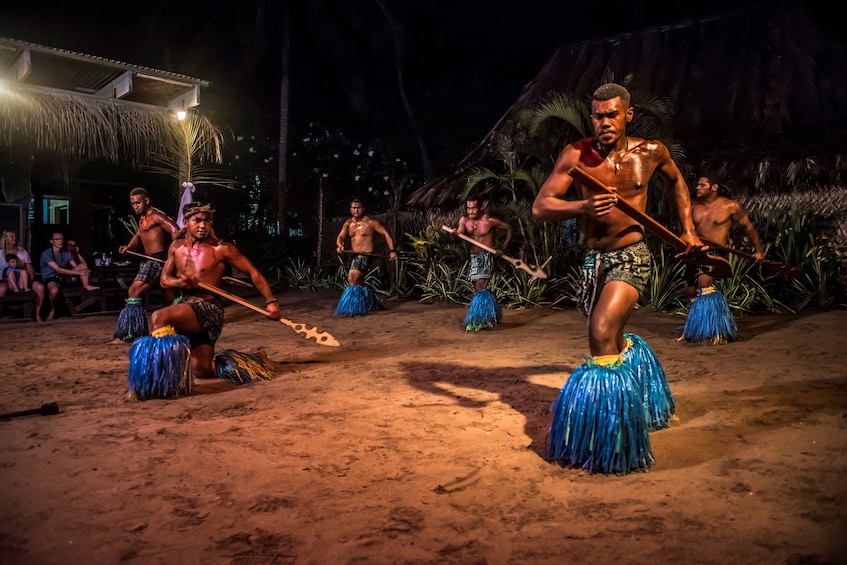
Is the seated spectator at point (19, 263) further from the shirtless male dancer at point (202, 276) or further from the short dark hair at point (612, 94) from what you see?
the short dark hair at point (612, 94)

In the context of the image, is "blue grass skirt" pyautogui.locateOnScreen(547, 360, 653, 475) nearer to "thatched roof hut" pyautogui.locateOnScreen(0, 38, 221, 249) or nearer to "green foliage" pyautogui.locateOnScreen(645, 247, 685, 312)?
"green foliage" pyautogui.locateOnScreen(645, 247, 685, 312)

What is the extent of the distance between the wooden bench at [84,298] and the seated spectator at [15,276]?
48cm

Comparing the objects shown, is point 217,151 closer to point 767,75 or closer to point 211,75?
point 211,75

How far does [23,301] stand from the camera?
898 centimetres

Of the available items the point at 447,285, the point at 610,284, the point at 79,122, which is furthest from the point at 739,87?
the point at 79,122

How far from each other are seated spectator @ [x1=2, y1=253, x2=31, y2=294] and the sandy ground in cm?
402

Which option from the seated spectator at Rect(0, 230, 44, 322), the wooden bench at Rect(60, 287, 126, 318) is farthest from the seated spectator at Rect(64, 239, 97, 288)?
the seated spectator at Rect(0, 230, 44, 322)

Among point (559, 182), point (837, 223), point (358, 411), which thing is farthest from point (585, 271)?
point (837, 223)

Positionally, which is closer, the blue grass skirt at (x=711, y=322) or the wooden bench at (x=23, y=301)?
the blue grass skirt at (x=711, y=322)

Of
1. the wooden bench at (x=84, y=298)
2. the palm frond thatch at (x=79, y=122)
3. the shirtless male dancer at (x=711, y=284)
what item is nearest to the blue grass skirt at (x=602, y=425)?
the shirtless male dancer at (x=711, y=284)

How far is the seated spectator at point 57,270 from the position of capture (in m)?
9.12

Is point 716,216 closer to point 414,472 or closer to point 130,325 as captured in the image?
point 414,472

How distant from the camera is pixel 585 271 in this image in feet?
11.5

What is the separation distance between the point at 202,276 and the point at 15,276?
562 cm
